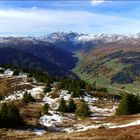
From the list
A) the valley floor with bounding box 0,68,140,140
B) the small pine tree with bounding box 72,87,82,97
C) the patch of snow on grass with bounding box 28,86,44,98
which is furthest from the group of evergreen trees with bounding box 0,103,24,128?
the patch of snow on grass with bounding box 28,86,44,98

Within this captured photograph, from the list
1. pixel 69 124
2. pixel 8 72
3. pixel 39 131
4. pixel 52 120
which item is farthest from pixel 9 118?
pixel 8 72

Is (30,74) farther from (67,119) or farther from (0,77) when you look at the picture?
(67,119)

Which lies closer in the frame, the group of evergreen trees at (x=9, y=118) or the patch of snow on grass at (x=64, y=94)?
the group of evergreen trees at (x=9, y=118)

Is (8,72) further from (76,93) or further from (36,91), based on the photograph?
(76,93)

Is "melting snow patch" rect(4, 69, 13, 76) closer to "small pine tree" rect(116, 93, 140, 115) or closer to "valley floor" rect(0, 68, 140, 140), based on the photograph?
"valley floor" rect(0, 68, 140, 140)

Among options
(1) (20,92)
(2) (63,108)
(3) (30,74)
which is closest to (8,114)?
(2) (63,108)

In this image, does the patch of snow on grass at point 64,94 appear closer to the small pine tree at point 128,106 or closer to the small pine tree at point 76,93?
the small pine tree at point 76,93

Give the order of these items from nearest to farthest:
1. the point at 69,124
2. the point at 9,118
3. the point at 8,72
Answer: the point at 9,118 → the point at 69,124 → the point at 8,72

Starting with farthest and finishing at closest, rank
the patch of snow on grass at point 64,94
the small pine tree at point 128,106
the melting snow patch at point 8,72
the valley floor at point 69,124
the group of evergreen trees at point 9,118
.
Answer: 1. the melting snow patch at point 8,72
2. the patch of snow on grass at point 64,94
3. the small pine tree at point 128,106
4. the group of evergreen trees at point 9,118
5. the valley floor at point 69,124

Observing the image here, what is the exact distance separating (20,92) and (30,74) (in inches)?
1275

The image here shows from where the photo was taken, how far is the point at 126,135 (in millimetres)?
41156

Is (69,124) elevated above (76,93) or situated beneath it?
elevated above

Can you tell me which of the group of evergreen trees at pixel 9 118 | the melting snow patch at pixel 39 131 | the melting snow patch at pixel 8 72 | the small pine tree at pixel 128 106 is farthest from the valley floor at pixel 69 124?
the melting snow patch at pixel 8 72

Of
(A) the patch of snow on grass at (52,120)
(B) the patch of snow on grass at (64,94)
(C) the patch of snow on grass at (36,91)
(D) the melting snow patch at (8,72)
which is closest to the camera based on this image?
(A) the patch of snow on grass at (52,120)
